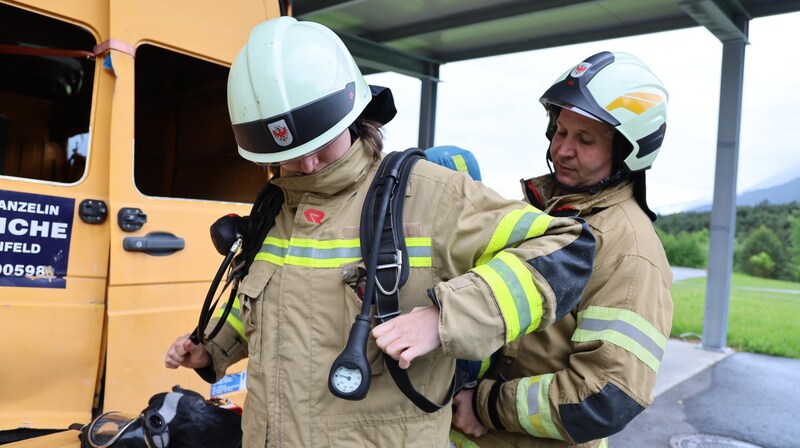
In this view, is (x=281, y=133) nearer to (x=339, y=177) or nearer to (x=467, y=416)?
(x=339, y=177)

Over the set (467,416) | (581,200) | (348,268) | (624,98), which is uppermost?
(624,98)

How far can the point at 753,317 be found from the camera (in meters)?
9.32

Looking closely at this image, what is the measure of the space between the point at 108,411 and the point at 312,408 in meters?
1.46

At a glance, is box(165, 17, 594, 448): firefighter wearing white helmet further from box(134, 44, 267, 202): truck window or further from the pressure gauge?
box(134, 44, 267, 202): truck window

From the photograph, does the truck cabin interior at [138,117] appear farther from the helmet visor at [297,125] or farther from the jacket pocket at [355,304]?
the jacket pocket at [355,304]

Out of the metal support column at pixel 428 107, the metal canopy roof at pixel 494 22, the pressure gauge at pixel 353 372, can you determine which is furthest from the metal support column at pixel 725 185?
the pressure gauge at pixel 353 372

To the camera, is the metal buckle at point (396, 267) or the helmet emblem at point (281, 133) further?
the helmet emblem at point (281, 133)

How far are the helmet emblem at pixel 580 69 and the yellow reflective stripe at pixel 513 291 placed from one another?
0.85 meters

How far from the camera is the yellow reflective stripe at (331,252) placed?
4.06 ft

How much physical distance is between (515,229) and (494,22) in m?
7.03

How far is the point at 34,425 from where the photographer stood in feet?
7.14

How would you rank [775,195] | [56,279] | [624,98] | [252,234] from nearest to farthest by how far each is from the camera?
[252,234]
[624,98]
[56,279]
[775,195]

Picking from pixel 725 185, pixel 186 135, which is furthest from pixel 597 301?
pixel 725 185

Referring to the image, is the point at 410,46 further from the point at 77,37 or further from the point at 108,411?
the point at 108,411
